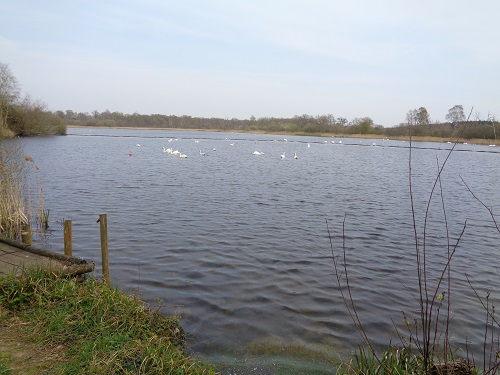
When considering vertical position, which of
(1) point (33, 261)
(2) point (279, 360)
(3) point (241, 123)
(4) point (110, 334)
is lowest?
(2) point (279, 360)

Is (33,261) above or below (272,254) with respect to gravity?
above

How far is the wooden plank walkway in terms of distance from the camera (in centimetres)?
536

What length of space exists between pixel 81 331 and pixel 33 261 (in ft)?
7.23

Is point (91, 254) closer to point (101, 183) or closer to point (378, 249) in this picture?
point (378, 249)

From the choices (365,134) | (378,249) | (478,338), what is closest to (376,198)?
(378,249)

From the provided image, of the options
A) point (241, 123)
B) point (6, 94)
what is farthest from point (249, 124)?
point (6, 94)

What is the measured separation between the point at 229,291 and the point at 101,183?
13104 millimetres

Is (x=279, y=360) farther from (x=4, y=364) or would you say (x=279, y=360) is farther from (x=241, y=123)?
→ (x=241, y=123)

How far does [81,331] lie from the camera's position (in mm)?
4133

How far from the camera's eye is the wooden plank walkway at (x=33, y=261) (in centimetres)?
536

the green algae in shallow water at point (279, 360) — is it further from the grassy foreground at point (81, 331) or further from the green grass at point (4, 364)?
the green grass at point (4, 364)

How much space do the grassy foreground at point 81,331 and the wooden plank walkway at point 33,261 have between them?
0.21m

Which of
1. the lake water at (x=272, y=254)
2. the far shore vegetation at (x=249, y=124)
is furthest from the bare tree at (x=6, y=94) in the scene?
the lake water at (x=272, y=254)

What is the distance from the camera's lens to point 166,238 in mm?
9672
